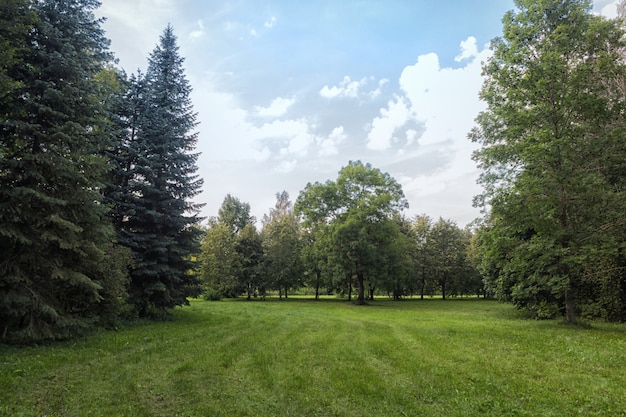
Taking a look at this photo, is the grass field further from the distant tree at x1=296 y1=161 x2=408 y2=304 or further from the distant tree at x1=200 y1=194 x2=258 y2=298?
the distant tree at x1=200 y1=194 x2=258 y2=298

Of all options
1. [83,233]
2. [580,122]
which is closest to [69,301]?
[83,233]

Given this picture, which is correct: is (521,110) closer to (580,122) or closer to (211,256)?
(580,122)

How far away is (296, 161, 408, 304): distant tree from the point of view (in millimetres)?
29297

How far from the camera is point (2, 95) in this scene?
8680 mm

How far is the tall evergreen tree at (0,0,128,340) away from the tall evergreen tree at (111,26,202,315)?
140 inches

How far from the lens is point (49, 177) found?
9078 mm

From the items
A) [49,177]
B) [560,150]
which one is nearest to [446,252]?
[560,150]

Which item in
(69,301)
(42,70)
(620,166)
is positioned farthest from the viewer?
(620,166)

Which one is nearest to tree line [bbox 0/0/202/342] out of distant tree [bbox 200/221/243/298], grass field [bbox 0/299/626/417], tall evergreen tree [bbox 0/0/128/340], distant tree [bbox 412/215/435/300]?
tall evergreen tree [bbox 0/0/128/340]

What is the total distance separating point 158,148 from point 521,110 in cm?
1591

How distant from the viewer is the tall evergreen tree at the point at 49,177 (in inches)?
328

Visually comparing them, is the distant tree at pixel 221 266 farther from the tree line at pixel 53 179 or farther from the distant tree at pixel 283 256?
the tree line at pixel 53 179

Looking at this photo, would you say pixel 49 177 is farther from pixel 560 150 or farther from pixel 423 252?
pixel 423 252

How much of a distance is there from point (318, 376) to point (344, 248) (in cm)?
2269
